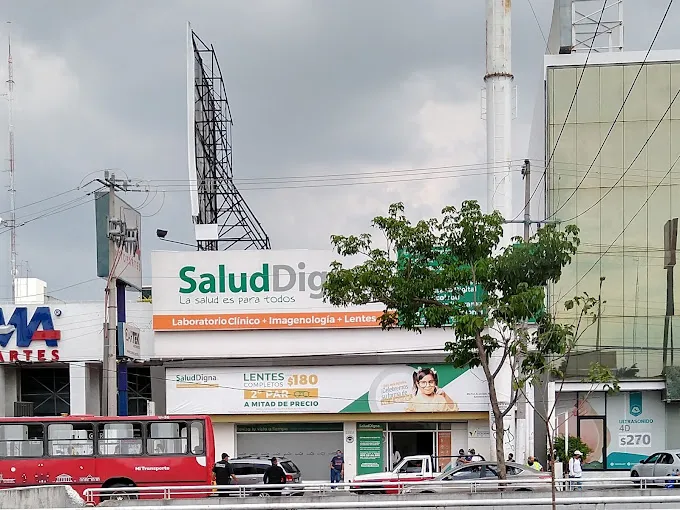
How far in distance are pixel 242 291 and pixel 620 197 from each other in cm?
1515

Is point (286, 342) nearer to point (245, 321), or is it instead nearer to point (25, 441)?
point (245, 321)

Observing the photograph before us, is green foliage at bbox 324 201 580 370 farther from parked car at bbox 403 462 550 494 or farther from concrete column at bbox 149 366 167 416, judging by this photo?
concrete column at bbox 149 366 167 416

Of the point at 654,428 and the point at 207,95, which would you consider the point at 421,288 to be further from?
the point at 207,95

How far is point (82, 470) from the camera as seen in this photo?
1079 inches

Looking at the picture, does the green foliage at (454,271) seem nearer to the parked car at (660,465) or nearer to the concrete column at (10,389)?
the parked car at (660,465)

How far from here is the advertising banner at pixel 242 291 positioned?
39562 millimetres

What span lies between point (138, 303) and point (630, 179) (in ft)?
66.5

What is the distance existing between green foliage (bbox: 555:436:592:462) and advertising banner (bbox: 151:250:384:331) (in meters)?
9.52

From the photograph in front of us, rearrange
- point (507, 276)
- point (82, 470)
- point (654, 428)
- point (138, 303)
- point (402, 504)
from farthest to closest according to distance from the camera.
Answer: point (138, 303) < point (654, 428) < point (82, 470) < point (507, 276) < point (402, 504)

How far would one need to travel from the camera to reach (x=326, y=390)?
39.2m

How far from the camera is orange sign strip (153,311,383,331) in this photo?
129 feet

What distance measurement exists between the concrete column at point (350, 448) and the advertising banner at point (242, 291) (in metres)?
4.18

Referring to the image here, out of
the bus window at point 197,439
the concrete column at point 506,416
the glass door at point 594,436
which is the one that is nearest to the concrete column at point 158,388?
Answer: the concrete column at point 506,416

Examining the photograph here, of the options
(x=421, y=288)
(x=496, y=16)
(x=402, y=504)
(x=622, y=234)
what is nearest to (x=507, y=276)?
(x=421, y=288)
